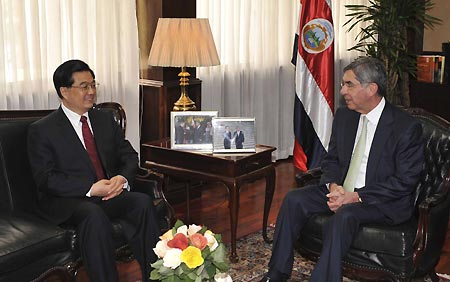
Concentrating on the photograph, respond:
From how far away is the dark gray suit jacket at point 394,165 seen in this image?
329cm

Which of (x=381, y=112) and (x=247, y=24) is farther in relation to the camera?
(x=247, y=24)

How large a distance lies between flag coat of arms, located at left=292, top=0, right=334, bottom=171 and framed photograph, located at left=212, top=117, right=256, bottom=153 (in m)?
2.06

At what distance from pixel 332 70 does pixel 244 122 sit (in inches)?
87.7

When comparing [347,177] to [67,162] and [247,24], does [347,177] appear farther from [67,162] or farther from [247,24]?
[247,24]

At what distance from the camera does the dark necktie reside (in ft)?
11.9

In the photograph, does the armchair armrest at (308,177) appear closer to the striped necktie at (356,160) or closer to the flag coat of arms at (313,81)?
the striped necktie at (356,160)

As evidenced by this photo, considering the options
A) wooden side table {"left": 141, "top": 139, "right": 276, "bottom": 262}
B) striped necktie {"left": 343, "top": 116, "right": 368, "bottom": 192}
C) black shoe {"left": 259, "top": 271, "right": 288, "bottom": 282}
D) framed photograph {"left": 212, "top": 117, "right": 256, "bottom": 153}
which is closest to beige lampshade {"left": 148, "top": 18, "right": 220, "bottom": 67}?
framed photograph {"left": 212, "top": 117, "right": 256, "bottom": 153}

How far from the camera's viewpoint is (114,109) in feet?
12.9

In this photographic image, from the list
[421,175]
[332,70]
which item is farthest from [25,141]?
[332,70]

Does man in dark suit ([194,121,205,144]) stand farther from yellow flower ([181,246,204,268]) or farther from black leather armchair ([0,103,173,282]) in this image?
yellow flower ([181,246,204,268])

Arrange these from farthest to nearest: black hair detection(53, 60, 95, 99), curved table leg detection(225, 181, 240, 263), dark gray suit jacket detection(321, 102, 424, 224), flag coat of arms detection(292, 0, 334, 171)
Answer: flag coat of arms detection(292, 0, 334, 171)
curved table leg detection(225, 181, 240, 263)
black hair detection(53, 60, 95, 99)
dark gray suit jacket detection(321, 102, 424, 224)

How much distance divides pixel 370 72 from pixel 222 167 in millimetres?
1054

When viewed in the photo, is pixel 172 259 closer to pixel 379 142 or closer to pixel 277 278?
pixel 277 278

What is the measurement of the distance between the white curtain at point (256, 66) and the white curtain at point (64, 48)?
886mm
